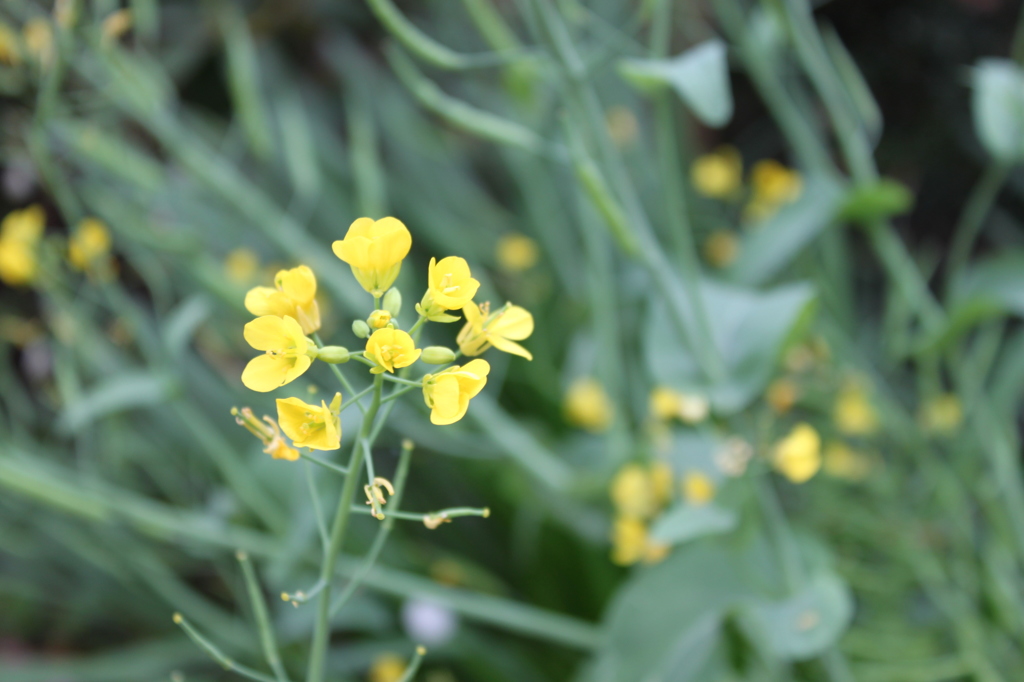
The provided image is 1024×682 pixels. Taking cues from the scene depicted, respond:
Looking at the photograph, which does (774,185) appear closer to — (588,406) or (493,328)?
(588,406)

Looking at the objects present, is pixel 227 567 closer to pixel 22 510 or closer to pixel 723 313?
pixel 22 510

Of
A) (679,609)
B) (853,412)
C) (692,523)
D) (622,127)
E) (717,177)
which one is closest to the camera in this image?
(692,523)

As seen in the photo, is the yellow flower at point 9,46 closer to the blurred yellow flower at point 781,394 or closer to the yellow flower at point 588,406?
the yellow flower at point 588,406

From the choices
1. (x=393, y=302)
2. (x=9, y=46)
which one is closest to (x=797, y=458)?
(x=393, y=302)

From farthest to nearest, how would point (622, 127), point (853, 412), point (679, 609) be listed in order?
point (622, 127)
point (853, 412)
point (679, 609)

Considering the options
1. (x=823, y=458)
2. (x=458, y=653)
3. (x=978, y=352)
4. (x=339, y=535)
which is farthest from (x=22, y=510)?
(x=978, y=352)

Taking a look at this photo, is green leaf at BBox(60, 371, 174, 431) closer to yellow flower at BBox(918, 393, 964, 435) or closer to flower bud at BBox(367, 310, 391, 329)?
flower bud at BBox(367, 310, 391, 329)
